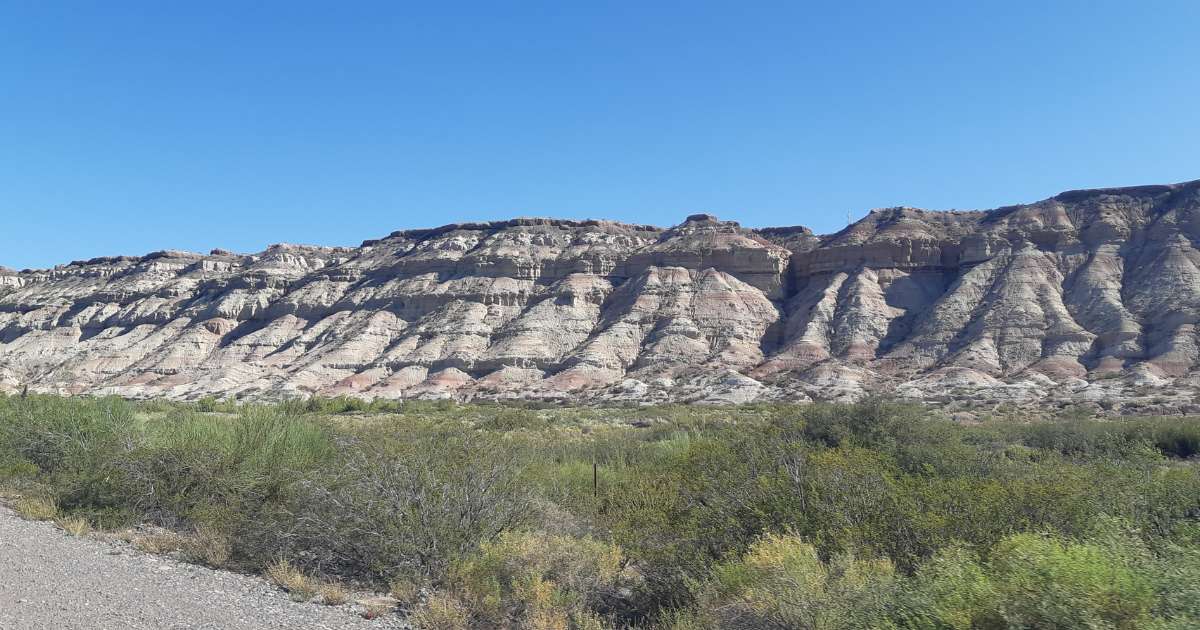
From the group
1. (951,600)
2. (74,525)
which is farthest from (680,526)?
(74,525)

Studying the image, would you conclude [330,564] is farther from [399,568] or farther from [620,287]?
[620,287]

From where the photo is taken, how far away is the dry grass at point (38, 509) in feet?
40.5

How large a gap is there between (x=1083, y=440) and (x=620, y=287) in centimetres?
6864

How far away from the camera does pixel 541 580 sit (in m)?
7.81

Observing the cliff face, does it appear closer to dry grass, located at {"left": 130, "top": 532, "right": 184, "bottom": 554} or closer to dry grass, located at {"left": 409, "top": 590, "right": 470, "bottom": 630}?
dry grass, located at {"left": 130, "top": 532, "right": 184, "bottom": 554}

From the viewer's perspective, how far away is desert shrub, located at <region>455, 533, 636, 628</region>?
757 centimetres

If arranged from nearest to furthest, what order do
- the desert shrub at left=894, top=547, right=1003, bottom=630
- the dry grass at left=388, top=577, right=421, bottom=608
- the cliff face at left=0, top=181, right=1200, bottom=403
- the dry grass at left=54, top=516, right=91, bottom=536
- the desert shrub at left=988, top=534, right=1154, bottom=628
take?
the desert shrub at left=988, top=534, right=1154, bottom=628
the desert shrub at left=894, top=547, right=1003, bottom=630
the dry grass at left=388, top=577, right=421, bottom=608
the dry grass at left=54, top=516, right=91, bottom=536
the cliff face at left=0, top=181, right=1200, bottom=403

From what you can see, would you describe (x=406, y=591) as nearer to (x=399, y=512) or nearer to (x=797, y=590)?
(x=399, y=512)

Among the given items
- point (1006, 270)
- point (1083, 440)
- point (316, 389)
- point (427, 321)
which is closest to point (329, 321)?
point (427, 321)

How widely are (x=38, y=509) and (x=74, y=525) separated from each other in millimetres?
1842

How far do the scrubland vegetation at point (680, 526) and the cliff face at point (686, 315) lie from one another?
45766 millimetres

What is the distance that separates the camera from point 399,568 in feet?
28.8

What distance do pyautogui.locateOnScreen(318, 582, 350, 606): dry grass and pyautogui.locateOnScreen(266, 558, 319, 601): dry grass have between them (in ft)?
0.35

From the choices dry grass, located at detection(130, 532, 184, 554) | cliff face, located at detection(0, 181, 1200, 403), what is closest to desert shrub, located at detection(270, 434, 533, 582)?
dry grass, located at detection(130, 532, 184, 554)
